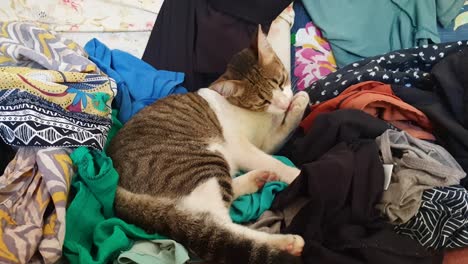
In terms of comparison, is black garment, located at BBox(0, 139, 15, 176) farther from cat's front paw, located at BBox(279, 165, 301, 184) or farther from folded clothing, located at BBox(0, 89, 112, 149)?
cat's front paw, located at BBox(279, 165, 301, 184)

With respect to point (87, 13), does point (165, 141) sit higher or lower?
lower

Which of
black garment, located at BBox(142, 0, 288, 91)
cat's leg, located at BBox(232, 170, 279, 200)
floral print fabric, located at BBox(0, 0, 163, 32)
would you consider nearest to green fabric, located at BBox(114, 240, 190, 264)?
cat's leg, located at BBox(232, 170, 279, 200)

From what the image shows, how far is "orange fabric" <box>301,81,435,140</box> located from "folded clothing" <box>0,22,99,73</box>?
80cm

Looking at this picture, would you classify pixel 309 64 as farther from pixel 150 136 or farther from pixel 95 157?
pixel 95 157

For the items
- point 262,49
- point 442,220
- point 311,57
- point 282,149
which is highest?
point 262,49

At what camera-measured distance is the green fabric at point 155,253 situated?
925mm

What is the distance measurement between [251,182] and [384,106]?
1.47 ft

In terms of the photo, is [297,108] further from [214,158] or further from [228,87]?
[214,158]

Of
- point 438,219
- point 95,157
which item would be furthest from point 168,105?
point 438,219

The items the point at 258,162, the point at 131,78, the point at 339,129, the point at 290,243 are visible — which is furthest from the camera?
the point at 131,78

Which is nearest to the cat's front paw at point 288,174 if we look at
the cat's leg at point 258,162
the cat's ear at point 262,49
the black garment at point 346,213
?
the cat's leg at point 258,162

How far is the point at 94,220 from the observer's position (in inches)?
40.3

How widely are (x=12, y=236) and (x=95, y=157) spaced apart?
28 centimetres

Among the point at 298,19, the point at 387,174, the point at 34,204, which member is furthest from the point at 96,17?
the point at 387,174
